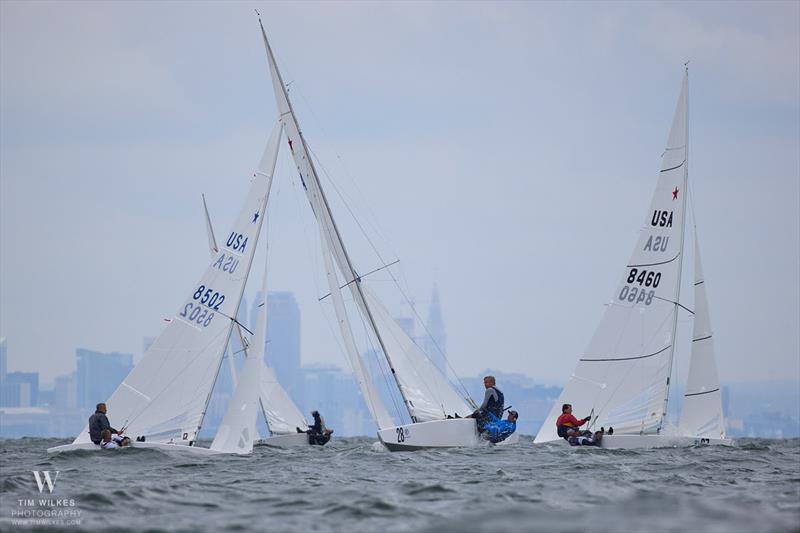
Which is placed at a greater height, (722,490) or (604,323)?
(604,323)

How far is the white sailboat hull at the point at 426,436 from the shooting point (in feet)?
79.1

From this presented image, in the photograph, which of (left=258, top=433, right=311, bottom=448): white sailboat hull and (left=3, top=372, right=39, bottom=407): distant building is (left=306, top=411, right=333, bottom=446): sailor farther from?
(left=3, top=372, right=39, bottom=407): distant building

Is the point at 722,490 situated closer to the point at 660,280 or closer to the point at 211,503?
the point at 211,503

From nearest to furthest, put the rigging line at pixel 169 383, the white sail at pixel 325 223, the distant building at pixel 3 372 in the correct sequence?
the rigging line at pixel 169 383, the white sail at pixel 325 223, the distant building at pixel 3 372

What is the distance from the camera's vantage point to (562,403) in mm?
26625

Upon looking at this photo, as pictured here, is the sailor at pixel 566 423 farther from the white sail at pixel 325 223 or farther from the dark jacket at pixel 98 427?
the dark jacket at pixel 98 427

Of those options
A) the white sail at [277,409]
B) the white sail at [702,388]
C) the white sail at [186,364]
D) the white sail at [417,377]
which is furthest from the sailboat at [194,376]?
the white sail at [702,388]

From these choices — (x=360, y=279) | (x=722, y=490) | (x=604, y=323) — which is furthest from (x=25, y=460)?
(x=722, y=490)

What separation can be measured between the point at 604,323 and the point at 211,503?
13.8 meters

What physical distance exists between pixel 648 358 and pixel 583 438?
105 inches

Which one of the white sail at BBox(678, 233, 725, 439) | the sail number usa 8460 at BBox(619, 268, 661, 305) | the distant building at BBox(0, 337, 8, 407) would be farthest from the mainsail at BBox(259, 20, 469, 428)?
the distant building at BBox(0, 337, 8, 407)

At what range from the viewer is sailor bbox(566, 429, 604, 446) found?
2519 centimetres

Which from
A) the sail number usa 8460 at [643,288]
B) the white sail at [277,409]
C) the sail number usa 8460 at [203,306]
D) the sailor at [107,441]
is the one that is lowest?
the sailor at [107,441]

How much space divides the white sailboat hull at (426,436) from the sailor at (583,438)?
2.31m
